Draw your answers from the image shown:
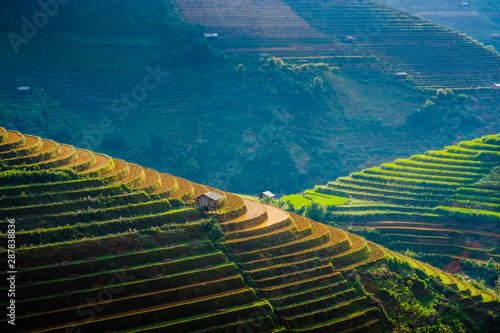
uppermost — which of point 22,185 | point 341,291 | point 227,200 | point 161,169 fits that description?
point 22,185

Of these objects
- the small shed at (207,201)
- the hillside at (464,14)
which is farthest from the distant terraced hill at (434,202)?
the hillside at (464,14)

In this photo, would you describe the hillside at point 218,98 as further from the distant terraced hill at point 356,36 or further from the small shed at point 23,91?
the small shed at point 23,91

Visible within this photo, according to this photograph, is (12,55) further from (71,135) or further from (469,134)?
(469,134)

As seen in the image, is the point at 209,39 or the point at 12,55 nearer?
the point at 12,55

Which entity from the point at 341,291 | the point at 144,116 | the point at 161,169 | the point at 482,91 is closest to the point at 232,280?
the point at 341,291

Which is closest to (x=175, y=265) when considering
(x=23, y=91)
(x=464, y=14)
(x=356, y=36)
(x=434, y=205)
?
(x=434, y=205)

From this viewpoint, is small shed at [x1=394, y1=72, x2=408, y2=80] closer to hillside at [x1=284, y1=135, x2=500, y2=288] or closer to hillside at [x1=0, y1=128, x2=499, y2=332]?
hillside at [x1=284, y1=135, x2=500, y2=288]
